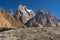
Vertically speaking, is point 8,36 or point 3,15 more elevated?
point 3,15

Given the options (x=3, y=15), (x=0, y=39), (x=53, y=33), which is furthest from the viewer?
(x=3, y=15)

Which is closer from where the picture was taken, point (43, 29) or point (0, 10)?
point (43, 29)

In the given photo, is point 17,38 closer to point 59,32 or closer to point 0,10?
point 59,32

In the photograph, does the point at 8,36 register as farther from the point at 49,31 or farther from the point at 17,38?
the point at 49,31

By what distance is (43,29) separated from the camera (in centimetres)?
777

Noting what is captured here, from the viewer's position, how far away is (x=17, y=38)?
694 centimetres

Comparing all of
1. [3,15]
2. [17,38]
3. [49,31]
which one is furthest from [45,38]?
[3,15]

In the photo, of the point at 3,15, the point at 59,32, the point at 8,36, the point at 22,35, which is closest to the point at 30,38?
the point at 22,35

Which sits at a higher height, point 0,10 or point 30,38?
point 0,10

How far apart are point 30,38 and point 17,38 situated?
51cm

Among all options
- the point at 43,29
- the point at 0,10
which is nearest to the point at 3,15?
the point at 0,10

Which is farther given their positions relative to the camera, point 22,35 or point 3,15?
point 3,15

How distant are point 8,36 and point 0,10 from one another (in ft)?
197

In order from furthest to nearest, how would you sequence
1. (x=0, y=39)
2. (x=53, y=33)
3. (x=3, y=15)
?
(x=3, y=15), (x=53, y=33), (x=0, y=39)
